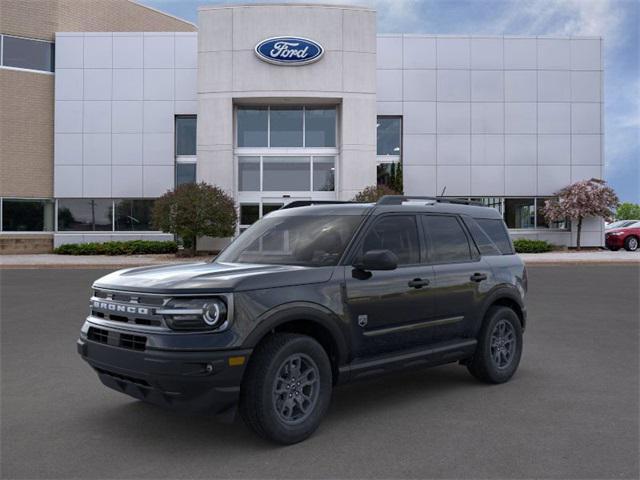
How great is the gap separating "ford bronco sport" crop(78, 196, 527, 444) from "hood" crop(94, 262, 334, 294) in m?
0.01

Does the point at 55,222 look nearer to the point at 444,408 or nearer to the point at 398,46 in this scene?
the point at 398,46

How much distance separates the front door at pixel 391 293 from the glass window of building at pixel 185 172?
2653 centimetres

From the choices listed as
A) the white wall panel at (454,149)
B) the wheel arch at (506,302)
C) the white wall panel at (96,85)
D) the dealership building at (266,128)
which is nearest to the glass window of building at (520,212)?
the dealership building at (266,128)

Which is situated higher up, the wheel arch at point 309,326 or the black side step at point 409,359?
the wheel arch at point 309,326

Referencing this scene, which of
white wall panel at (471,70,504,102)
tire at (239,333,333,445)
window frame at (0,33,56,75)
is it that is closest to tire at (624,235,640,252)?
white wall panel at (471,70,504,102)

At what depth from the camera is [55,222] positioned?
102 feet

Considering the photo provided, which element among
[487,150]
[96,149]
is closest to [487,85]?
[487,150]

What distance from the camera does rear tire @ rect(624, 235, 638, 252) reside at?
31.3m

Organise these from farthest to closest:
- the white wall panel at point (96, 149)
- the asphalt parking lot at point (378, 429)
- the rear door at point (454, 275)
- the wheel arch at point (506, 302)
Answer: the white wall panel at point (96, 149) < the wheel arch at point (506, 302) < the rear door at point (454, 275) < the asphalt parking lot at point (378, 429)

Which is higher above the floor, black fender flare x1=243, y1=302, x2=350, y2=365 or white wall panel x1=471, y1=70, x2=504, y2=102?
white wall panel x1=471, y1=70, x2=504, y2=102

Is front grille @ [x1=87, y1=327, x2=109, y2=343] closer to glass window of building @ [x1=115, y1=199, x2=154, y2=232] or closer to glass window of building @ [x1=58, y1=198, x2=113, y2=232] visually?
glass window of building @ [x1=115, y1=199, x2=154, y2=232]

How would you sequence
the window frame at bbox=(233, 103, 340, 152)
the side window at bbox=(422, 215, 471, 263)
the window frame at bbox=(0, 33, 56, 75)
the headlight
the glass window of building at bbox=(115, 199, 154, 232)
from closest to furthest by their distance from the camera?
the headlight, the side window at bbox=(422, 215, 471, 263), the window frame at bbox=(233, 103, 340, 152), the window frame at bbox=(0, 33, 56, 75), the glass window of building at bbox=(115, 199, 154, 232)

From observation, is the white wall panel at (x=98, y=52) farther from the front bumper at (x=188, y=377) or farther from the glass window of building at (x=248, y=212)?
the front bumper at (x=188, y=377)

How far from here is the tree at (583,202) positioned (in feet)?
96.5
